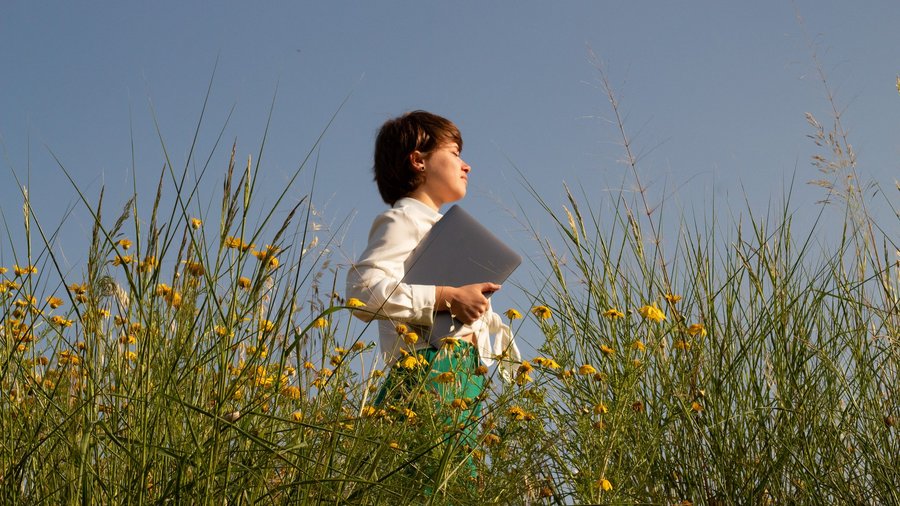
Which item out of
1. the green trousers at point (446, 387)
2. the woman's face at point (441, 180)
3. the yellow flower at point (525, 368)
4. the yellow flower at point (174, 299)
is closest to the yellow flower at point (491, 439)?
the green trousers at point (446, 387)

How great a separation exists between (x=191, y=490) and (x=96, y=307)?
39 cm

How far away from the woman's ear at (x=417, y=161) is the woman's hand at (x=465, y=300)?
2.28 feet

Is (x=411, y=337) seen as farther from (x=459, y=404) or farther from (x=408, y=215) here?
(x=408, y=215)

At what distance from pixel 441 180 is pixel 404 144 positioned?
214 millimetres

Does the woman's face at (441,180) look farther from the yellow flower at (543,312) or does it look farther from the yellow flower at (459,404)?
the yellow flower at (459,404)

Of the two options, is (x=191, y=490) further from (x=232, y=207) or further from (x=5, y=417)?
(x=5, y=417)

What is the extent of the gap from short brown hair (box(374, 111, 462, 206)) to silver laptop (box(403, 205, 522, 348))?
0.50 m

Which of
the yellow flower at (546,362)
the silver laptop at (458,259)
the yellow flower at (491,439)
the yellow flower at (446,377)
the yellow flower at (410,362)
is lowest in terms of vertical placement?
the yellow flower at (491,439)

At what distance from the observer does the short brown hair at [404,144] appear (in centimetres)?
340

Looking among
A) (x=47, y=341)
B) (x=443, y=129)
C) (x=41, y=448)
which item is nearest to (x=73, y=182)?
(x=41, y=448)

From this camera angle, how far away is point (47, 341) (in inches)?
98.7

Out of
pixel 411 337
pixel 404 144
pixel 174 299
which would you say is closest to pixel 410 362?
pixel 411 337

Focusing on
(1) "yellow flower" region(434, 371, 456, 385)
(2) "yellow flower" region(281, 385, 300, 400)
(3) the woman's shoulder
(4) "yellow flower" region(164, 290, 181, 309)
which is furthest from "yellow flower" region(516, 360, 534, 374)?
(3) the woman's shoulder

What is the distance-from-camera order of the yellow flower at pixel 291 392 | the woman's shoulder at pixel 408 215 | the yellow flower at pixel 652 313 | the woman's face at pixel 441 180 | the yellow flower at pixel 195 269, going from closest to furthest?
the yellow flower at pixel 195 269 < the yellow flower at pixel 291 392 < the yellow flower at pixel 652 313 < the woman's shoulder at pixel 408 215 < the woman's face at pixel 441 180
